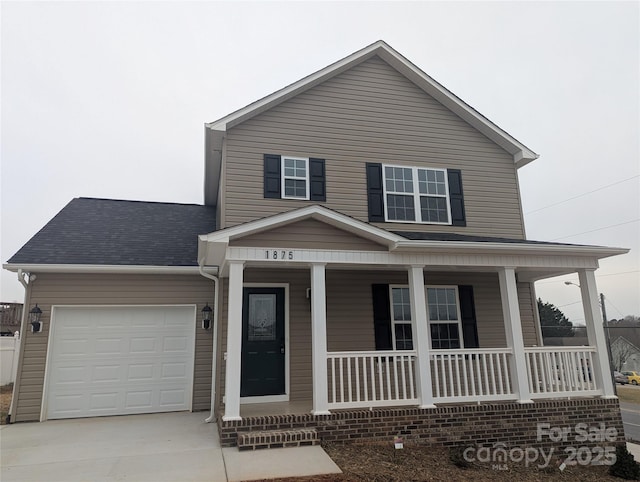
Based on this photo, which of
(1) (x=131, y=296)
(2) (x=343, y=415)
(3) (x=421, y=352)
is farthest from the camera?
(1) (x=131, y=296)

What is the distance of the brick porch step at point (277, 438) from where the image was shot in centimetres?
526

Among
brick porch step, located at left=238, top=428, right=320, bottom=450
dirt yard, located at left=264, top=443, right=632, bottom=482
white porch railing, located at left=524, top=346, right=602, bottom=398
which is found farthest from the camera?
white porch railing, located at left=524, top=346, right=602, bottom=398

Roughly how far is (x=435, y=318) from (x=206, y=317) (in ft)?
16.0

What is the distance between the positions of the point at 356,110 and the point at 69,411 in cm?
870

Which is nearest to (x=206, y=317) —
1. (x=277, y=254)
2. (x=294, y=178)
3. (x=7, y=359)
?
(x=277, y=254)

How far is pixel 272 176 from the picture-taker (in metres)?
8.13

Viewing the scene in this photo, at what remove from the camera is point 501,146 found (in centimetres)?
957

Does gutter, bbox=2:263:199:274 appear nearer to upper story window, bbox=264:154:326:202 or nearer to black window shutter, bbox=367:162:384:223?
upper story window, bbox=264:154:326:202

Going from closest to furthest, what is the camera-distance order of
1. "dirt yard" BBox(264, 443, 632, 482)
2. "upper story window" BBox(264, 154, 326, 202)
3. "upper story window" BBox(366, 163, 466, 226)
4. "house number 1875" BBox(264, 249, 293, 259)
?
"dirt yard" BBox(264, 443, 632, 482), "house number 1875" BBox(264, 249, 293, 259), "upper story window" BBox(264, 154, 326, 202), "upper story window" BBox(366, 163, 466, 226)

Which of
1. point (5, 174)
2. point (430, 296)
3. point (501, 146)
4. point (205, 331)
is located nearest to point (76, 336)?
point (205, 331)

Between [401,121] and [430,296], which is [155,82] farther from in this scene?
[430,296]

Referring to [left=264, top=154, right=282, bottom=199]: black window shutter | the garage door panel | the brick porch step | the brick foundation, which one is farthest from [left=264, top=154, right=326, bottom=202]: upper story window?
the brick porch step

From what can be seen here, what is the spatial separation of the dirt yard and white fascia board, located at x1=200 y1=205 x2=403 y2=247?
3156 mm

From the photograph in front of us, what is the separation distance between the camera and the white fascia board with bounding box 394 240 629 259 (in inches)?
257
